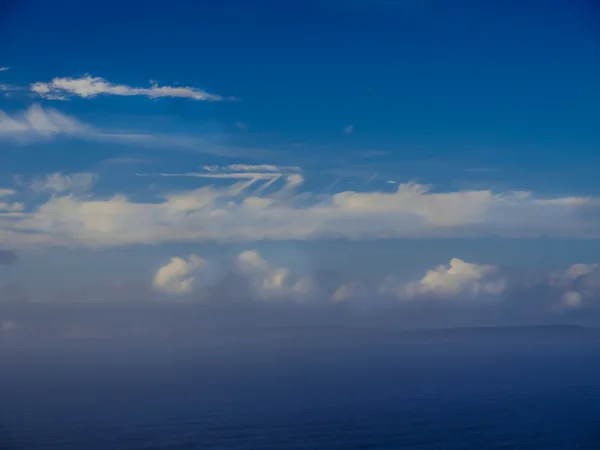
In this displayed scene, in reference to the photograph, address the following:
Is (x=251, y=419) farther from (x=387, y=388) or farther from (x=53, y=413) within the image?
(x=387, y=388)

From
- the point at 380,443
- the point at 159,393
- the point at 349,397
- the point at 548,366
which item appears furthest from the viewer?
the point at 548,366

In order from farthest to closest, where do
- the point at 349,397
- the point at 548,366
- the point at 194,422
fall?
the point at 548,366, the point at 349,397, the point at 194,422

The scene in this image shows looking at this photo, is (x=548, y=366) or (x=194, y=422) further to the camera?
(x=548, y=366)

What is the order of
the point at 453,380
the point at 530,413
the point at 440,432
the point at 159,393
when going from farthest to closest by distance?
1. the point at 453,380
2. the point at 159,393
3. the point at 530,413
4. the point at 440,432

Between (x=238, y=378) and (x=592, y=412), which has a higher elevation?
(x=238, y=378)

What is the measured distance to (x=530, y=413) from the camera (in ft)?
230

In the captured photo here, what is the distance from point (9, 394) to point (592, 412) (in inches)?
3251

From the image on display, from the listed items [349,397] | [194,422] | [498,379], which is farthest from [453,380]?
[194,422]

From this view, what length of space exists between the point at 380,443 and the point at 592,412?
109 feet

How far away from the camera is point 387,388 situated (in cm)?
9631

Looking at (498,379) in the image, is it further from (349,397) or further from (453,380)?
(349,397)

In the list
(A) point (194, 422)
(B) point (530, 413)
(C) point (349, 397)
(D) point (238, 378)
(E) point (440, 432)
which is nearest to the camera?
(E) point (440, 432)

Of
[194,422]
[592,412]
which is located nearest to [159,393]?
[194,422]

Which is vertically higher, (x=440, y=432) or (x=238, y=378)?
(x=238, y=378)
